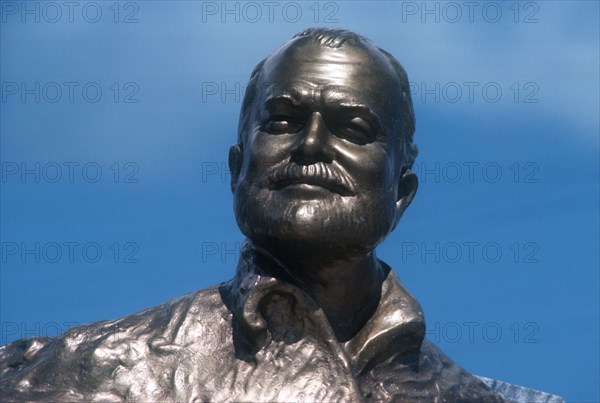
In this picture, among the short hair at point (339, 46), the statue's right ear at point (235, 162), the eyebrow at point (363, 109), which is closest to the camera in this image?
the eyebrow at point (363, 109)

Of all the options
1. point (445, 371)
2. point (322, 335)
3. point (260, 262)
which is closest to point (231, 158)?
point (260, 262)

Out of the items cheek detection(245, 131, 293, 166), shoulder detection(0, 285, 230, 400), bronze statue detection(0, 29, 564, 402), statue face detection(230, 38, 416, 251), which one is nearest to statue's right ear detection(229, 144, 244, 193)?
bronze statue detection(0, 29, 564, 402)

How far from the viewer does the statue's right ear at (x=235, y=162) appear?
6945 millimetres

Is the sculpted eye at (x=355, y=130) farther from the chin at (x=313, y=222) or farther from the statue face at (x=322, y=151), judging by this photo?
the chin at (x=313, y=222)

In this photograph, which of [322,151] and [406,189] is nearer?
[322,151]

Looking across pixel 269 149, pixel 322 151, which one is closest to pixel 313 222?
pixel 322 151

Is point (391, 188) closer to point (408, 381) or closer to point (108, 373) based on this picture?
point (408, 381)

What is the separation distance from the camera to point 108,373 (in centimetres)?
654

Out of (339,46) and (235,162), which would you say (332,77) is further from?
(235,162)

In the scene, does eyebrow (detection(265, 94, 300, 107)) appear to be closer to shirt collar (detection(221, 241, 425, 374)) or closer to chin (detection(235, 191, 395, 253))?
chin (detection(235, 191, 395, 253))

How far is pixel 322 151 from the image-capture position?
21.4 ft

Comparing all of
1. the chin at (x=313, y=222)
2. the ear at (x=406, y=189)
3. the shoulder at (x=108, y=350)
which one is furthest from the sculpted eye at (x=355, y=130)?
the shoulder at (x=108, y=350)

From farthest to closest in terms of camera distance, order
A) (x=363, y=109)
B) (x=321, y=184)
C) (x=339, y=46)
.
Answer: (x=339, y=46) < (x=363, y=109) < (x=321, y=184)

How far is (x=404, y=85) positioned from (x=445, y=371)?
4.62ft
